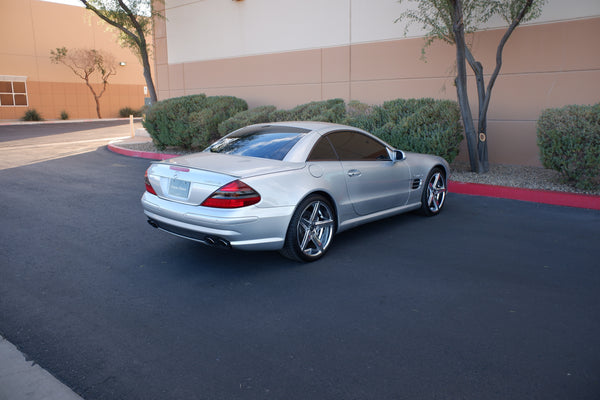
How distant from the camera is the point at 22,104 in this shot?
123 feet

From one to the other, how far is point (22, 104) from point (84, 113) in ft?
17.1

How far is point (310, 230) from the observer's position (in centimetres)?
521

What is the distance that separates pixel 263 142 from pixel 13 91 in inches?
1508

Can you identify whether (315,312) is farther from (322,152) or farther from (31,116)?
(31,116)

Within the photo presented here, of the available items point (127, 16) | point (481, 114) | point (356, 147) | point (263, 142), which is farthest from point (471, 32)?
point (127, 16)

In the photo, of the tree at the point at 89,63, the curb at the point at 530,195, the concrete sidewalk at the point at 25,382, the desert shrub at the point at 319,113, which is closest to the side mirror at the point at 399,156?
the curb at the point at 530,195

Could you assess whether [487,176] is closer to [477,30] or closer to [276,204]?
[477,30]

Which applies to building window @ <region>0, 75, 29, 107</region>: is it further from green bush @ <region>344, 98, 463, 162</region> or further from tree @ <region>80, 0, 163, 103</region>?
green bush @ <region>344, 98, 463, 162</region>

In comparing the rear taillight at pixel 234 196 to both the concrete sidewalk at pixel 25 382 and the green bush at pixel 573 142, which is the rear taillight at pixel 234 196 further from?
the green bush at pixel 573 142

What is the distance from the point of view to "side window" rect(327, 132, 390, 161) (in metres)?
5.89

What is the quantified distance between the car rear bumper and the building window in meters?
38.2

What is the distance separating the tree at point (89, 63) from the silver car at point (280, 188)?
1522 inches

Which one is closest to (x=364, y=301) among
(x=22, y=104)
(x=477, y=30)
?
(x=477, y=30)

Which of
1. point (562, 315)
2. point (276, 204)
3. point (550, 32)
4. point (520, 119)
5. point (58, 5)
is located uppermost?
point (58, 5)
